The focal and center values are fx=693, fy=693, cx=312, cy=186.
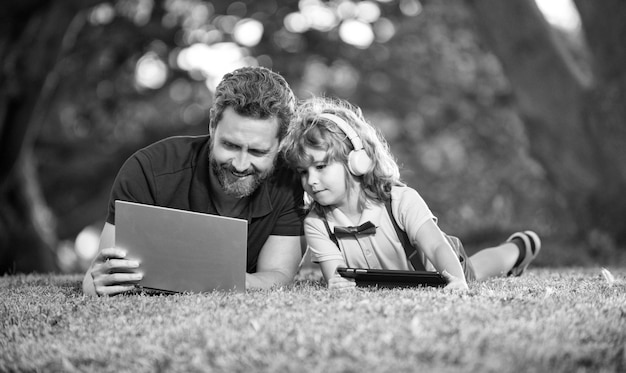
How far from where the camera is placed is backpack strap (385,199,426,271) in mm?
4266

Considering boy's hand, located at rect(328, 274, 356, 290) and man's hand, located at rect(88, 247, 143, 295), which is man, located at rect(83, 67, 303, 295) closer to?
man's hand, located at rect(88, 247, 143, 295)

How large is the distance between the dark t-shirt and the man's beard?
14 cm

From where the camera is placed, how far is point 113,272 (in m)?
3.60

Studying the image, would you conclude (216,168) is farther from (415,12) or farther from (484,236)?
(415,12)

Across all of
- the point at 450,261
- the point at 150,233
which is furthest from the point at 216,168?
the point at 450,261

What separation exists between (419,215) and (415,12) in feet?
31.5

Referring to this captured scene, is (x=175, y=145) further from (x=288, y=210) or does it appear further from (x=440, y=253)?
(x=440, y=253)

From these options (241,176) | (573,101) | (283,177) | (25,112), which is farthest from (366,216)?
(25,112)

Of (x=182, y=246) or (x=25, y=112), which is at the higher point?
(x=25, y=112)

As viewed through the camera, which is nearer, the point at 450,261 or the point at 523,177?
the point at 450,261

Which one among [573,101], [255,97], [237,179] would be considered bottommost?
[237,179]

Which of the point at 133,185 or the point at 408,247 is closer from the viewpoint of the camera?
the point at 133,185

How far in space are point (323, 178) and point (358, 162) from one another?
235 mm

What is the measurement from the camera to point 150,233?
3.50 meters
